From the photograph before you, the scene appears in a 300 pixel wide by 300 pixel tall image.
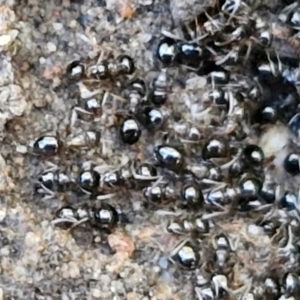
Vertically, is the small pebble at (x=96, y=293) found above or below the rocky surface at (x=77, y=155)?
below

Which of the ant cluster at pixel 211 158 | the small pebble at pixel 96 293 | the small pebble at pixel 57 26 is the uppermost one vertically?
the small pebble at pixel 57 26

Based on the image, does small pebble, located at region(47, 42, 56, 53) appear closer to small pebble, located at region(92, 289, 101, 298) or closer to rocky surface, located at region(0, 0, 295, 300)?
rocky surface, located at region(0, 0, 295, 300)

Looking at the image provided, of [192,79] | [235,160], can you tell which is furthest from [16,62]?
[235,160]

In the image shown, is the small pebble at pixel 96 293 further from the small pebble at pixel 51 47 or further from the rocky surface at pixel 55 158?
the small pebble at pixel 51 47

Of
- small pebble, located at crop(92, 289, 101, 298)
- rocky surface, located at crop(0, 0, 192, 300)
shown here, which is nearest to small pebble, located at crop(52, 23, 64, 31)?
rocky surface, located at crop(0, 0, 192, 300)

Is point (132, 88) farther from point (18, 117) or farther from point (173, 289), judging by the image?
point (173, 289)

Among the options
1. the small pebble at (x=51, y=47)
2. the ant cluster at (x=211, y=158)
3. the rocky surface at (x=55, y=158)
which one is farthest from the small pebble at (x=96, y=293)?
the small pebble at (x=51, y=47)

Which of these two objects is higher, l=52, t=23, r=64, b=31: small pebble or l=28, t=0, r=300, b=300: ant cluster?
l=52, t=23, r=64, b=31: small pebble

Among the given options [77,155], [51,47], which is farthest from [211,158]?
[51,47]

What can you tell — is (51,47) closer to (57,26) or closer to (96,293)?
(57,26)
